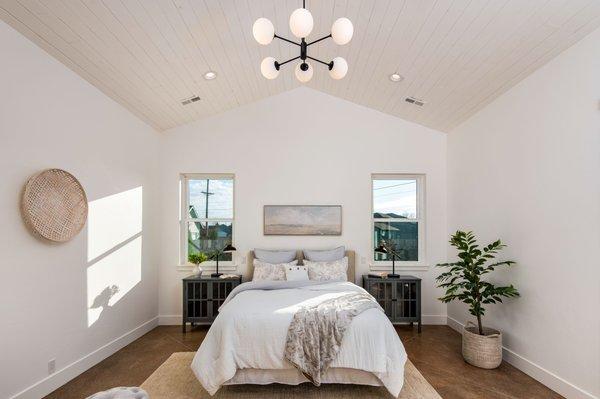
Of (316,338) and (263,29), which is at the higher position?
(263,29)

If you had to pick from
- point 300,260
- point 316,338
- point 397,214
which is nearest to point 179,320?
point 300,260

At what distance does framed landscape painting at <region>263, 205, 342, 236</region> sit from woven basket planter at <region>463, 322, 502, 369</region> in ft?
7.11

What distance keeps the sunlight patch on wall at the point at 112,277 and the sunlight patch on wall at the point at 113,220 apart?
0.12 metres

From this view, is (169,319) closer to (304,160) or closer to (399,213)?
(304,160)

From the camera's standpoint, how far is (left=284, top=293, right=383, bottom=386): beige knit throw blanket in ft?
9.12

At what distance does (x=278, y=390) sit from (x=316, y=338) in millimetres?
625

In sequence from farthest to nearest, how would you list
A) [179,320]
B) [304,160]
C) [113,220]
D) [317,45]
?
[304,160] < [179,320] < [113,220] < [317,45]

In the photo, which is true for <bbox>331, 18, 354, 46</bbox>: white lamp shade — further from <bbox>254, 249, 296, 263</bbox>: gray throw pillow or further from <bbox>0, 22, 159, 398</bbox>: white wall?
<bbox>254, 249, 296, 263</bbox>: gray throw pillow

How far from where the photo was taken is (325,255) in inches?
190

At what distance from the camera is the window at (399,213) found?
5.21m

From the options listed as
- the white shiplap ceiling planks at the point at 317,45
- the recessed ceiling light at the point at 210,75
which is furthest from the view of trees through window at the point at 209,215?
the recessed ceiling light at the point at 210,75

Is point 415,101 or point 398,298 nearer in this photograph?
point 415,101

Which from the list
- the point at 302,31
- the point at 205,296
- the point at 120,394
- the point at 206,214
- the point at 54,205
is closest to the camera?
the point at 120,394

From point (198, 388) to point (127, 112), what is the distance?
3.21 meters
